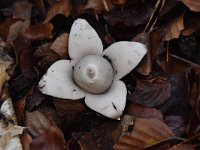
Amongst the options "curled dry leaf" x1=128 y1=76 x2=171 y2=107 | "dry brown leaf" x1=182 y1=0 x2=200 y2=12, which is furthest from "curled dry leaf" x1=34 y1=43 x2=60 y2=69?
"dry brown leaf" x1=182 y1=0 x2=200 y2=12

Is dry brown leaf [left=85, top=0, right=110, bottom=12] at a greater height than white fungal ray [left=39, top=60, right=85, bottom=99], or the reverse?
dry brown leaf [left=85, top=0, right=110, bottom=12]

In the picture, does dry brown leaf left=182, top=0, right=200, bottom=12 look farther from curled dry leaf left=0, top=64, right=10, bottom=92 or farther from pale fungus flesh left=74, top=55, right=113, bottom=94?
curled dry leaf left=0, top=64, right=10, bottom=92

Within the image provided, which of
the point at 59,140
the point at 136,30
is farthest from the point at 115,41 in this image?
the point at 59,140

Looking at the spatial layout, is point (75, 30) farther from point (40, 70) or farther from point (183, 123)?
point (183, 123)

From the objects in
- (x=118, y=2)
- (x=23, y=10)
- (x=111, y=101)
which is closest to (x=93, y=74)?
(x=111, y=101)

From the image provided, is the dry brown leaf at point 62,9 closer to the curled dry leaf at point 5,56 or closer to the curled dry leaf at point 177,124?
the curled dry leaf at point 5,56
